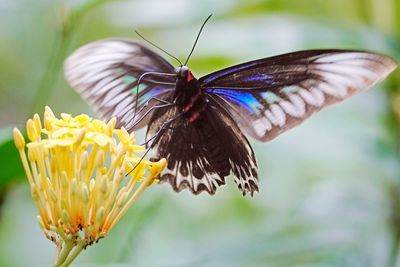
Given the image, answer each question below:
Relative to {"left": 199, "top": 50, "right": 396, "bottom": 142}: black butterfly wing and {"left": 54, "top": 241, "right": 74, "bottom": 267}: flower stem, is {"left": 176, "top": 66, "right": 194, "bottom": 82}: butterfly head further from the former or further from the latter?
{"left": 54, "top": 241, "right": 74, "bottom": 267}: flower stem

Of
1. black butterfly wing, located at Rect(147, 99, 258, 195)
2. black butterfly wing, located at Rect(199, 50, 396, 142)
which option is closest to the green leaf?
black butterfly wing, located at Rect(147, 99, 258, 195)

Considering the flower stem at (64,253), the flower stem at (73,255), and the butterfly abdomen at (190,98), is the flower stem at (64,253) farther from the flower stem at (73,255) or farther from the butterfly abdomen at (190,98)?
the butterfly abdomen at (190,98)

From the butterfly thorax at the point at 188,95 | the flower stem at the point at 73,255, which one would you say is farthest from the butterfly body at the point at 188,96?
the flower stem at the point at 73,255

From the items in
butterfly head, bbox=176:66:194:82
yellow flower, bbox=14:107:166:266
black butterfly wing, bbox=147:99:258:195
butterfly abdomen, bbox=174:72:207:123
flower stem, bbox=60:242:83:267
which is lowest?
flower stem, bbox=60:242:83:267

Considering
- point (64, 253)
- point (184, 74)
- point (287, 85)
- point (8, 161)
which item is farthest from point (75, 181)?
point (287, 85)

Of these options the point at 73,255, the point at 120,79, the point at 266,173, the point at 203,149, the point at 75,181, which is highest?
the point at 266,173

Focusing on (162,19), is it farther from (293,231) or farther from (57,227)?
(57,227)

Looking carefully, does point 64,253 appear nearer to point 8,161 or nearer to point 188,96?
point 8,161
